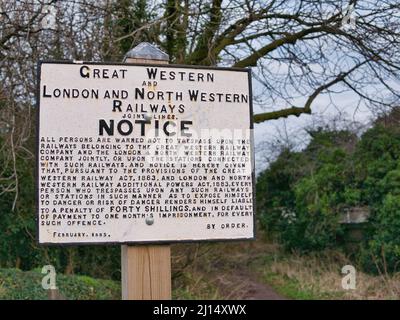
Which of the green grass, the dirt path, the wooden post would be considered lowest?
the dirt path

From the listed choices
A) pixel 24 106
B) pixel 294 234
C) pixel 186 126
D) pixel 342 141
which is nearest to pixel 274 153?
pixel 342 141

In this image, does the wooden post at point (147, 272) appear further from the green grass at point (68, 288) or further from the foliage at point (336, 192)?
the foliage at point (336, 192)

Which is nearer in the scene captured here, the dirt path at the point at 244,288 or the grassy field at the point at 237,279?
the grassy field at the point at 237,279

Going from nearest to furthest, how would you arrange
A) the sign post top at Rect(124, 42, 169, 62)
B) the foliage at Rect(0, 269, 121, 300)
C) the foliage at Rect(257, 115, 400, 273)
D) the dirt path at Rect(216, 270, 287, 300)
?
the sign post top at Rect(124, 42, 169, 62)
the foliage at Rect(0, 269, 121, 300)
the dirt path at Rect(216, 270, 287, 300)
the foliage at Rect(257, 115, 400, 273)

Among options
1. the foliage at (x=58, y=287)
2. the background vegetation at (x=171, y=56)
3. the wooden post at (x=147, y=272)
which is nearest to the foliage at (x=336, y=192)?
the background vegetation at (x=171, y=56)

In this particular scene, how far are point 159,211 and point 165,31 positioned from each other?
646cm

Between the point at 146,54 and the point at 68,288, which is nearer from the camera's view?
the point at 146,54

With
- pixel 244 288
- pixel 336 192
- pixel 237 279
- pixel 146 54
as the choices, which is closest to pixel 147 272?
pixel 146 54

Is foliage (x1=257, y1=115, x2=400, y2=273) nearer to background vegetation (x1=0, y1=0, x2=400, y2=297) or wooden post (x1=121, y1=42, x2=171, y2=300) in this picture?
background vegetation (x1=0, y1=0, x2=400, y2=297)

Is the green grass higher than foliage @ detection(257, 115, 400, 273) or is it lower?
lower

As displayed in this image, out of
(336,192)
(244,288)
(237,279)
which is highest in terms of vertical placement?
(336,192)

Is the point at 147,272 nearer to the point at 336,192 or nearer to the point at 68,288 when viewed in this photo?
the point at 68,288

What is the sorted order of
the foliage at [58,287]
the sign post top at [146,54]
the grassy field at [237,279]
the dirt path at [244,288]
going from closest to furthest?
the sign post top at [146,54] → the foliage at [58,287] → the grassy field at [237,279] → the dirt path at [244,288]

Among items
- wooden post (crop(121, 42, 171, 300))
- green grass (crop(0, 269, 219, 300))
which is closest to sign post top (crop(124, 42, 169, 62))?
wooden post (crop(121, 42, 171, 300))
